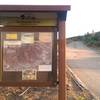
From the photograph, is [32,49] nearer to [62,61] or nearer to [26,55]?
[26,55]

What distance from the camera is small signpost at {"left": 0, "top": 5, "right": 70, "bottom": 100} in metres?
8.32

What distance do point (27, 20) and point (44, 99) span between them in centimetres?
406

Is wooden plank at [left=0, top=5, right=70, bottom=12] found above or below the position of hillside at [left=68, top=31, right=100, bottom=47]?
below

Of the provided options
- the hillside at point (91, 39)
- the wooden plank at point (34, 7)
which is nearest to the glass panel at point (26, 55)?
the wooden plank at point (34, 7)

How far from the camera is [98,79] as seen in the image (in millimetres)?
17516

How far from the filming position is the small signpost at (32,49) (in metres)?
8.32

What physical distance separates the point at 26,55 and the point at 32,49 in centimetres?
17

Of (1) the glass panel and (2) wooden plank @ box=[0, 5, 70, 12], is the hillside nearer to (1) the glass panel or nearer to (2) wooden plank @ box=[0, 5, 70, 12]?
(1) the glass panel

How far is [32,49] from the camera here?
838cm

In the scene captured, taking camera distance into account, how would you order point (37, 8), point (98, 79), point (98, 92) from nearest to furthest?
point (37, 8) < point (98, 92) < point (98, 79)

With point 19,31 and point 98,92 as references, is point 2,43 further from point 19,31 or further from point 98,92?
point 98,92

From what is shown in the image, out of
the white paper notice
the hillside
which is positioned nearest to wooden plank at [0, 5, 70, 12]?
the white paper notice

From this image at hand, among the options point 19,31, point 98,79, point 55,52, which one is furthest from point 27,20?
point 98,79

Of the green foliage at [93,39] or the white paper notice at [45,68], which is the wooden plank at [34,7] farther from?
the green foliage at [93,39]
